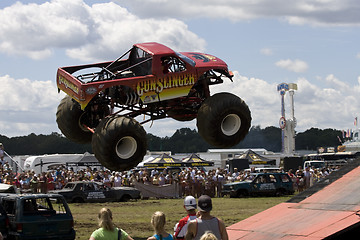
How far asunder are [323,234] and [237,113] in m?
3.54

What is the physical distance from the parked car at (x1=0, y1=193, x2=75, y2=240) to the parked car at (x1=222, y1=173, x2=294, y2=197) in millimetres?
17249

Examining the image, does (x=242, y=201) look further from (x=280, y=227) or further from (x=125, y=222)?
(x=280, y=227)

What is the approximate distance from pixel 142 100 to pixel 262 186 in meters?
21.0

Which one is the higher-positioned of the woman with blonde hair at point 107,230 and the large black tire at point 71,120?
the large black tire at point 71,120

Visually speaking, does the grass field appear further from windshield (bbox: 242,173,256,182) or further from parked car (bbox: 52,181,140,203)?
windshield (bbox: 242,173,256,182)

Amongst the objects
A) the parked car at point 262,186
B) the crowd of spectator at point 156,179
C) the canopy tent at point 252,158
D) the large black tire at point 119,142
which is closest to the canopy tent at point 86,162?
the crowd of spectator at point 156,179

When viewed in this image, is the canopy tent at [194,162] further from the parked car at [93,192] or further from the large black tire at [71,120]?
the large black tire at [71,120]

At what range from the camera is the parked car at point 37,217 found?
1316 centimetres

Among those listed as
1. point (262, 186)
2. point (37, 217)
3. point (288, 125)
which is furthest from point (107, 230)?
point (288, 125)

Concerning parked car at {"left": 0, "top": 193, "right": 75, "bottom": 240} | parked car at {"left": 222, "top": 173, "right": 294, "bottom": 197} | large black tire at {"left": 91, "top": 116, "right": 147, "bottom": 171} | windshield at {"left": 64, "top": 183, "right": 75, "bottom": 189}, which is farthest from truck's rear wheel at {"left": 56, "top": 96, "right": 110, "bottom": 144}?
parked car at {"left": 222, "top": 173, "right": 294, "bottom": 197}

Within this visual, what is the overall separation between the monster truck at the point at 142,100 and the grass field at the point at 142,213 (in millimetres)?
5184

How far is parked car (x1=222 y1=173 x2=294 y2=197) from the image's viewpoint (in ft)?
99.1

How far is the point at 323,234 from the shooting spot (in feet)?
25.5

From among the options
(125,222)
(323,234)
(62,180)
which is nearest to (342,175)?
(323,234)
